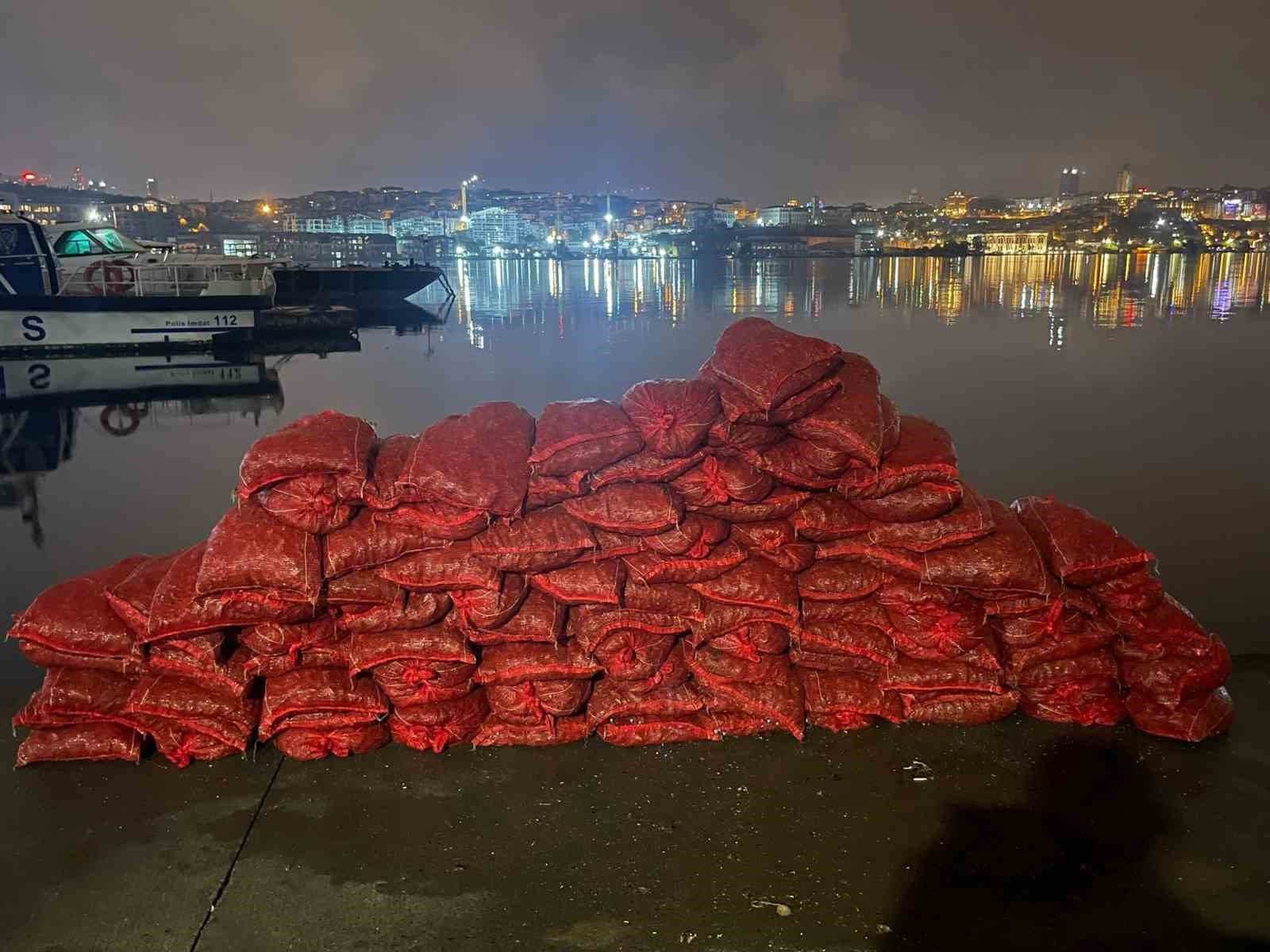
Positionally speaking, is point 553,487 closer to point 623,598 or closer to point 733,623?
point 623,598

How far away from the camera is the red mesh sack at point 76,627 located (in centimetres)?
360

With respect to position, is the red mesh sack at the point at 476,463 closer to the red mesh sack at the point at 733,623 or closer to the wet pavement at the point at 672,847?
the red mesh sack at the point at 733,623

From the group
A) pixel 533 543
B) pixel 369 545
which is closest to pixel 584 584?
pixel 533 543

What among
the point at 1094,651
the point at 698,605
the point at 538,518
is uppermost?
the point at 538,518

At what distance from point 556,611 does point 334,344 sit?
23.0 metres

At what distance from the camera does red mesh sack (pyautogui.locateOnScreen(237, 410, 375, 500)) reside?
361 centimetres

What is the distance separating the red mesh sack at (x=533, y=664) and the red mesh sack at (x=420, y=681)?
0.11 metres

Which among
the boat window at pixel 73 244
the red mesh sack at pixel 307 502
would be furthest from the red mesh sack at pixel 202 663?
the boat window at pixel 73 244

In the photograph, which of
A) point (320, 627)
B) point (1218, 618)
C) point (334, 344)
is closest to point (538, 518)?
point (320, 627)

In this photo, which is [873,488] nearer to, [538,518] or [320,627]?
[538,518]

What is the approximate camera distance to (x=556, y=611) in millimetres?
3803

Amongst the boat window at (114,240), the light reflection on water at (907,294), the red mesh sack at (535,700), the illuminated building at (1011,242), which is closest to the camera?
the red mesh sack at (535,700)

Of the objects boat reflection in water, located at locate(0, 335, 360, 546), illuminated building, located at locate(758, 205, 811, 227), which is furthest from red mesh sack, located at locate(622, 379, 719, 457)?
illuminated building, located at locate(758, 205, 811, 227)

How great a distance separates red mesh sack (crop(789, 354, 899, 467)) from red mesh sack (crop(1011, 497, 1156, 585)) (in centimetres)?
A: 87
